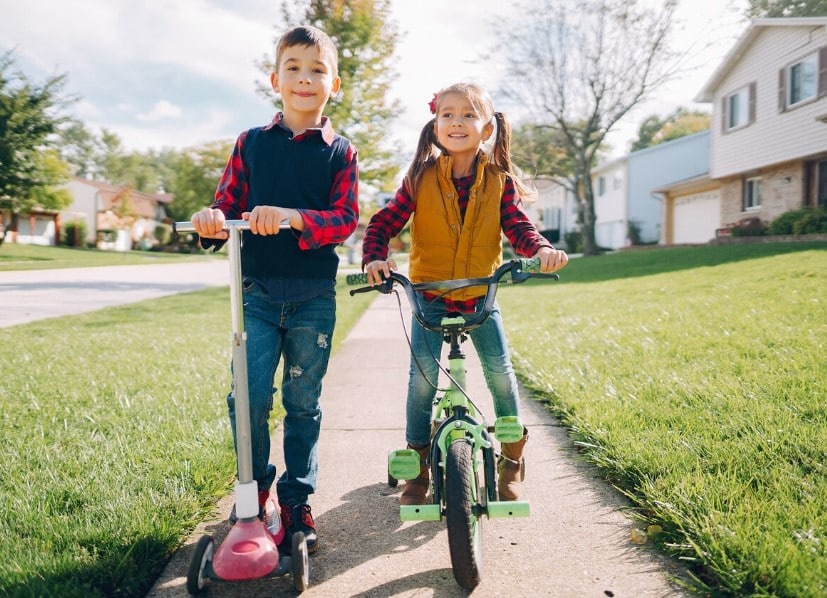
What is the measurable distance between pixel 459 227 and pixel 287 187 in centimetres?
77

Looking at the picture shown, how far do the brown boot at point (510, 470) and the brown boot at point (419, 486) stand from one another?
33 cm

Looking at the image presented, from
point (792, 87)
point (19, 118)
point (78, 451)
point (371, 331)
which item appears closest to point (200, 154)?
point (19, 118)

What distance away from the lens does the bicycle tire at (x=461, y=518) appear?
7.01 feet

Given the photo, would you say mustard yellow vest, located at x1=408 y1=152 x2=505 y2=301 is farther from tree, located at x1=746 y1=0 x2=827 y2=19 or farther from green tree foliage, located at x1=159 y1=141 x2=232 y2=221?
green tree foliage, located at x1=159 y1=141 x2=232 y2=221

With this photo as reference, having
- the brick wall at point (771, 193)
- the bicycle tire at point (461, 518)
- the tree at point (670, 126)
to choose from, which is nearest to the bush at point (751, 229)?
the brick wall at point (771, 193)

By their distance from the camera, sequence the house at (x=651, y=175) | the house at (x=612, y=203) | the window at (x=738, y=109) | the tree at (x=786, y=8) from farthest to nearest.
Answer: the house at (x=612, y=203), the house at (x=651, y=175), the tree at (x=786, y=8), the window at (x=738, y=109)

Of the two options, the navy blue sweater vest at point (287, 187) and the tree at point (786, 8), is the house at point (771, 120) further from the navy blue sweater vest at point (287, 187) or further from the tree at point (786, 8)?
the navy blue sweater vest at point (287, 187)

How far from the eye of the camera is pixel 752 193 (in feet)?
70.9

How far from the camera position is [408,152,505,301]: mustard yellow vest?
9.31ft

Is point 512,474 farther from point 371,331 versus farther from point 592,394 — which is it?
point 371,331

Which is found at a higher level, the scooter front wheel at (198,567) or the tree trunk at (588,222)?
the tree trunk at (588,222)

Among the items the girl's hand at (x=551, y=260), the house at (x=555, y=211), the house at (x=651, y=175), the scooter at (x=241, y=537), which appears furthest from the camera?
the house at (x=555, y=211)

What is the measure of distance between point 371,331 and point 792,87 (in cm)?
1661

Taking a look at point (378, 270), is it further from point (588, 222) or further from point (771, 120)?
point (588, 222)
